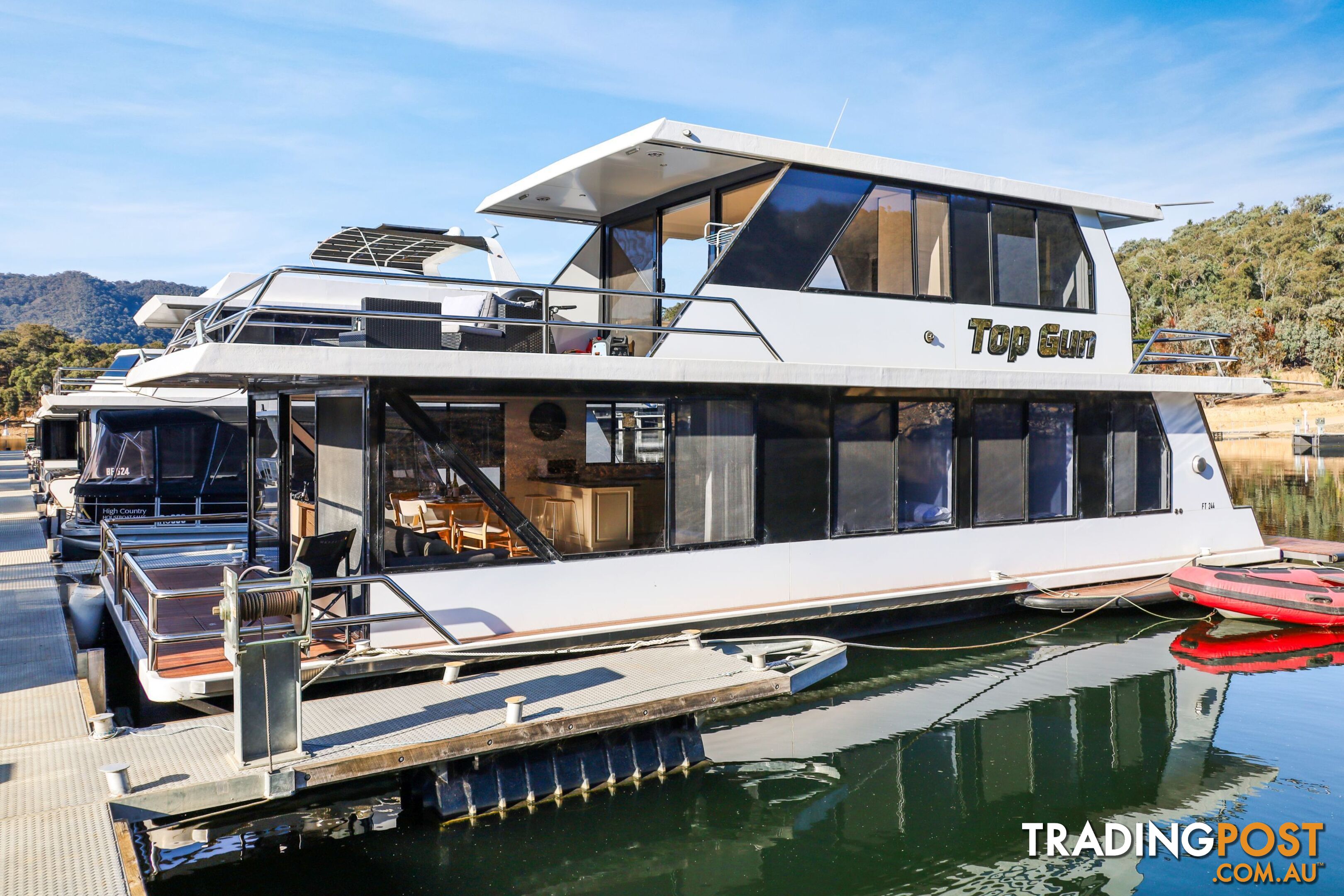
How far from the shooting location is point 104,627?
9617 millimetres

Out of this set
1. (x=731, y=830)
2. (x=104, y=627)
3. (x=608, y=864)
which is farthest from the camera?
(x=104, y=627)

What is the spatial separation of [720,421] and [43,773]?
15.9 ft

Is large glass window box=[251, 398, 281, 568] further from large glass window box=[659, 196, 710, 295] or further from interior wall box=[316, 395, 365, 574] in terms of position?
large glass window box=[659, 196, 710, 295]

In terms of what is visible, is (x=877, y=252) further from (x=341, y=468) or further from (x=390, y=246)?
(x=390, y=246)

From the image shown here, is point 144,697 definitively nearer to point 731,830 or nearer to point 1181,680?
point 731,830

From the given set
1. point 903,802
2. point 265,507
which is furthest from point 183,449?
point 903,802

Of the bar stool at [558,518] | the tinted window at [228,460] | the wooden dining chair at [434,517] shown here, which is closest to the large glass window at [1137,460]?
the bar stool at [558,518]

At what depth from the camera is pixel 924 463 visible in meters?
8.86

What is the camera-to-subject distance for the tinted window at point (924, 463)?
8.70 metres

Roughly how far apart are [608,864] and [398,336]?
3.78m

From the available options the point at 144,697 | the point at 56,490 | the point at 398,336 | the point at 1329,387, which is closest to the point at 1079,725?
the point at 398,336

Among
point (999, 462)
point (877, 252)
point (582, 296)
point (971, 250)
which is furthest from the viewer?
point (582, 296)

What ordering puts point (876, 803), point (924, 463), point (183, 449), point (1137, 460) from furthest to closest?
point (183, 449)
point (1137, 460)
point (924, 463)
point (876, 803)

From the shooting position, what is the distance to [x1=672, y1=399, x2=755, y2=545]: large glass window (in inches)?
299
